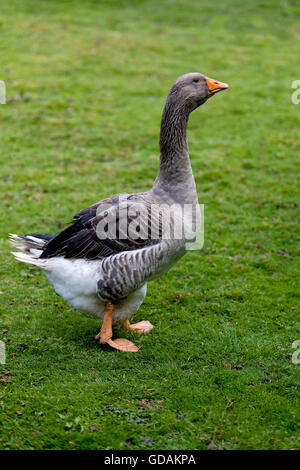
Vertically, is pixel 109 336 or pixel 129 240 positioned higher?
pixel 129 240

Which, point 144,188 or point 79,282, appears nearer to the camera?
point 79,282

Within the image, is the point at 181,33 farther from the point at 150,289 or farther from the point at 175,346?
the point at 175,346

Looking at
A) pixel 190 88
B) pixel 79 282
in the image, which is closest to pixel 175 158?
pixel 190 88

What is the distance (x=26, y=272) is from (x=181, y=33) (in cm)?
1473

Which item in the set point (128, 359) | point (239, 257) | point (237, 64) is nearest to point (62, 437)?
point (128, 359)

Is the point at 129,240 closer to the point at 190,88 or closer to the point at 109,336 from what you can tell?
the point at 109,336

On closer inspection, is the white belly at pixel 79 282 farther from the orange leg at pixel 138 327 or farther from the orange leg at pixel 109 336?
the orange leg at pixel 138 327

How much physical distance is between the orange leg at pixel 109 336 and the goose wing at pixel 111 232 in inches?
26.0

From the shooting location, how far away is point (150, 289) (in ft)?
24.5

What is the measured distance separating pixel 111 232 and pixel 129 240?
8.6 inches

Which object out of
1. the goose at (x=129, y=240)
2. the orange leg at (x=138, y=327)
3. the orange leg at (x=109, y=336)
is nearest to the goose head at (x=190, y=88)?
the goose at (x=129, y=240)

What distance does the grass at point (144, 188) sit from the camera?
16.2ft

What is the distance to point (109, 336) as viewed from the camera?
5930 millimetres

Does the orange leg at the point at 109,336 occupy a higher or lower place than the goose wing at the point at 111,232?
lower
